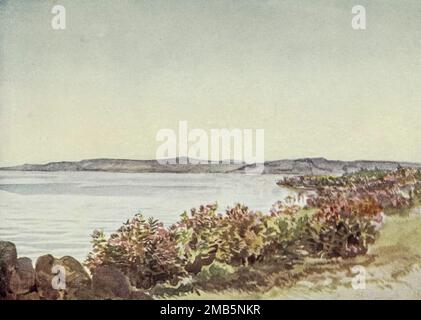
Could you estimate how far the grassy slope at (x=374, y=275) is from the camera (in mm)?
2646

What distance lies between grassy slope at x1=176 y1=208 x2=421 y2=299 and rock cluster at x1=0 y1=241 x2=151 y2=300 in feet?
1.17

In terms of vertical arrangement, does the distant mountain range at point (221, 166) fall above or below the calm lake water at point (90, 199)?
above

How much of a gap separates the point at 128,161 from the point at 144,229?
1.18 feet

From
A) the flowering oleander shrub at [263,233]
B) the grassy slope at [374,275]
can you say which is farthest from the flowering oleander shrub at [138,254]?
the grassy slope at [374,275]

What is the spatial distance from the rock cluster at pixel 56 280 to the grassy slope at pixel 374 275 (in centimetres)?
36

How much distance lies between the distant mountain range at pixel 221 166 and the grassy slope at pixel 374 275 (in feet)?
1.07

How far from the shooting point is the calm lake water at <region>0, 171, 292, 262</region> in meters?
2.64

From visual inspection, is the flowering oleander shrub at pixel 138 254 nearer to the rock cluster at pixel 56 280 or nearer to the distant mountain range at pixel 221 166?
the rock cluster at pixel 56 280

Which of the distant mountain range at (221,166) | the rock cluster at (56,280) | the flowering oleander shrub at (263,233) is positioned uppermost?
the distant mountain range at (221,166)

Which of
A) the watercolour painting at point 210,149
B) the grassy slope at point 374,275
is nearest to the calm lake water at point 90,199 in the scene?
the watercolour painting at point 210,149

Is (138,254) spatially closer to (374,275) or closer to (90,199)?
(90,199)

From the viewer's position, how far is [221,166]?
266 cm

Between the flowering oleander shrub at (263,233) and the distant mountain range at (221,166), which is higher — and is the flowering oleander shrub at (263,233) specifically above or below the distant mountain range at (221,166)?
below

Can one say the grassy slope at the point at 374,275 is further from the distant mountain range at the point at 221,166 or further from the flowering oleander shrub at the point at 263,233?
the distant mountain range at the point at 221,166
